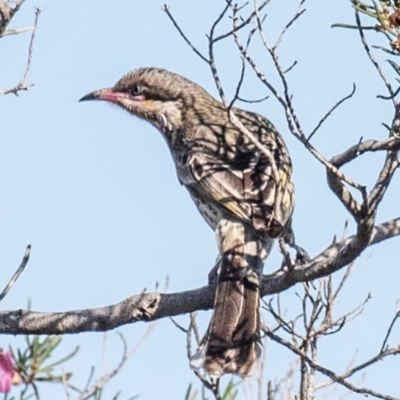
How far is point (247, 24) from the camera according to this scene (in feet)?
16.9

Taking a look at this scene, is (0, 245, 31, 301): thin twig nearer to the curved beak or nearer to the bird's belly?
the bird's belly

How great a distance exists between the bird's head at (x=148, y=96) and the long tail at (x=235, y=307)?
2.00m

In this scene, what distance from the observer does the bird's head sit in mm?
8316

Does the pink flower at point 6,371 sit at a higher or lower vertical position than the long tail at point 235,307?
lower

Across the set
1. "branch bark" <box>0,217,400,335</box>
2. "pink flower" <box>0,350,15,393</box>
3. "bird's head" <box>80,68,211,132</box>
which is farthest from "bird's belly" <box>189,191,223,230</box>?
"pink flower" <box>0,350,15,393</box>

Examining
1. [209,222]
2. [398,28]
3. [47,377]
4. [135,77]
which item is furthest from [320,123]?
[135,77]

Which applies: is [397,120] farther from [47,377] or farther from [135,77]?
[135,77]

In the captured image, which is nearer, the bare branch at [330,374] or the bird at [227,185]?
the bare branch at [330,374]

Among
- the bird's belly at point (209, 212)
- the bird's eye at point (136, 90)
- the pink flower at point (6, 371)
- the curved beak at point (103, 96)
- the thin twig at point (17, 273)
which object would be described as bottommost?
the pink flower at point (6, 371)

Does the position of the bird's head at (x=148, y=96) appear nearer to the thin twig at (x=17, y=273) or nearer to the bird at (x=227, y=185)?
the bird at (x=227, y=185)

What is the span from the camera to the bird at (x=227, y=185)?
595 cm

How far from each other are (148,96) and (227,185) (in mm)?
1971

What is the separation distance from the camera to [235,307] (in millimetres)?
6070

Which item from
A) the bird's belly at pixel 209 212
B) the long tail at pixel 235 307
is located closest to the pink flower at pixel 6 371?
the long tail at pixel 235 307
